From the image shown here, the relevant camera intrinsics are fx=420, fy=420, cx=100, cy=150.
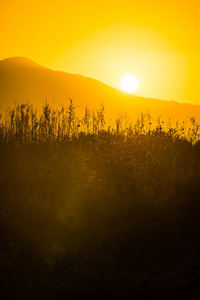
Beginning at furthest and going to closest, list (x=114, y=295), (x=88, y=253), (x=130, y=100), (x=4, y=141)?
(x=130, y=100)
(x=4, y=141)
(x=88, y=253)
(x=114, y=295)

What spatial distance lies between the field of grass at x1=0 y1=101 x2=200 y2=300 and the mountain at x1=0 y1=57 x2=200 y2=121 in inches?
3067

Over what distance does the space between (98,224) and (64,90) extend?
305ft

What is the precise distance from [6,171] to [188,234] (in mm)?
3379

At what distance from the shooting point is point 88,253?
5.80 metres

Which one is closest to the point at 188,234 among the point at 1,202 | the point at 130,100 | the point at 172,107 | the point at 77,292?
the point at 77,292

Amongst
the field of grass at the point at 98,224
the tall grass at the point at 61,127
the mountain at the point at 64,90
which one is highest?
the mountain at the point at 64,90

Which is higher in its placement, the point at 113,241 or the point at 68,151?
the point at 68,151

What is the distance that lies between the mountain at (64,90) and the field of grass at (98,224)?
77893 millimetres

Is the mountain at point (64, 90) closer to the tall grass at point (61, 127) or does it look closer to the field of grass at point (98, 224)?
the tall grass at point (61, 127)

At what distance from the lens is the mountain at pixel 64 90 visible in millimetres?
92500

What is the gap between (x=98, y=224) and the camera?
629cm

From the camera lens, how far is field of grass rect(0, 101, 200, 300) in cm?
531

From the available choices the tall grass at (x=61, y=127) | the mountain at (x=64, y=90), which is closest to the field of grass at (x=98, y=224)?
the tall grass at (x=61, y=127)

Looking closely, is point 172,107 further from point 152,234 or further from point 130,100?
point 152,234
